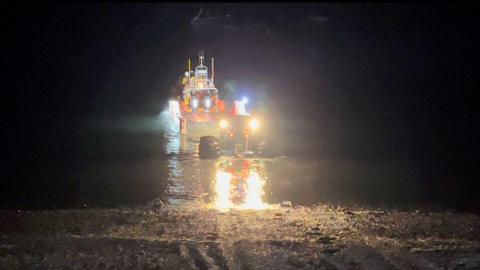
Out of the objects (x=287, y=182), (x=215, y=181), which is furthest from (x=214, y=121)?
(x=287, y=182)

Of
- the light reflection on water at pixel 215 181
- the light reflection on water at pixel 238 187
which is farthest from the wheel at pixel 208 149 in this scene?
the light reflection on water at pixel 238 187

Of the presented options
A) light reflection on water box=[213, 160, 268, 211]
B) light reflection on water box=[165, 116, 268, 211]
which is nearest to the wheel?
light reflection on water box=[165, 116, 268, 211]

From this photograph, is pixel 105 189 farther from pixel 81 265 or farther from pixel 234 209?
pixel 81 265

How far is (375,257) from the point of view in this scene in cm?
887

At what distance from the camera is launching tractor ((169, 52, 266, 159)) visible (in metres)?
26.3

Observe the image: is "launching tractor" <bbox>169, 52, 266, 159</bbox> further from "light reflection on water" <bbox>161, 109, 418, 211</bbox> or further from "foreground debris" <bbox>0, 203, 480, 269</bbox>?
"foreground debris" <bbox>0, 203, 480, 269</bbox>

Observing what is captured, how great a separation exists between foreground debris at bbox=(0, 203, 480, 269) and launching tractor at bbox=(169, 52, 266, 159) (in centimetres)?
1203

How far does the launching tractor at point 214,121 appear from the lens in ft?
86.4

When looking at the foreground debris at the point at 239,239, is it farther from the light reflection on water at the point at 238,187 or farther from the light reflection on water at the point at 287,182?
the light reflection on water at the point at 287,182

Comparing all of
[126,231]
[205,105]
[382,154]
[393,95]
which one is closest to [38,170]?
[205,105]

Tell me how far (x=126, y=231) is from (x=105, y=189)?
25.1 ft

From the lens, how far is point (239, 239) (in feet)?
33.2

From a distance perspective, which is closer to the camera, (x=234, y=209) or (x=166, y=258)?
(x=166, y=258)

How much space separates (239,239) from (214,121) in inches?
803
